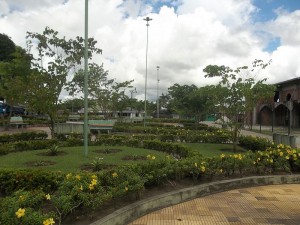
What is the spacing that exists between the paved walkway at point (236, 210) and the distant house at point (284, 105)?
87.6 ft

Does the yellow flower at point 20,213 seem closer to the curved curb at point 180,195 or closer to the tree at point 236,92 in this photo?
the curved curb at point 180,195

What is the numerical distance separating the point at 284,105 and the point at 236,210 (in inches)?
1494

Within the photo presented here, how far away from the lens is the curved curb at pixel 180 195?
192 inches

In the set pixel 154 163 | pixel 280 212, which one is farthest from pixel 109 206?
pixel 280 212

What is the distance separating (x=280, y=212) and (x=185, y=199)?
67.9 inches

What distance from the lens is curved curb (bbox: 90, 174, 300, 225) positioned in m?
4.89

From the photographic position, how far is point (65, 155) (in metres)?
11.1

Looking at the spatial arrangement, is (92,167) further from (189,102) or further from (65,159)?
(189,102)

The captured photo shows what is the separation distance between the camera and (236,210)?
18.6 ft

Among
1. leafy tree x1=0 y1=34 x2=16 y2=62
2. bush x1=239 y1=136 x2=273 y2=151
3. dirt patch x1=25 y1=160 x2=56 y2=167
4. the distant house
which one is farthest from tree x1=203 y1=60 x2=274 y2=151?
leafy tree x1=0 y1=34 x2=16 y2=62

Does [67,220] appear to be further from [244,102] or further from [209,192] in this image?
[244,102]

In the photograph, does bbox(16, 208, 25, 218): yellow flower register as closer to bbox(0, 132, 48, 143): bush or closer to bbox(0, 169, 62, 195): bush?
bbox(0, 169, 62, 195): bush

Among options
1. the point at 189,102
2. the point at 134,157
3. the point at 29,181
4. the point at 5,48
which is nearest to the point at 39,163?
the point at 134,157

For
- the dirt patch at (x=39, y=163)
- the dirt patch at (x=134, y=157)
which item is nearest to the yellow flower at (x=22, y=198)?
the dirt patch at (x=39, y=163)
